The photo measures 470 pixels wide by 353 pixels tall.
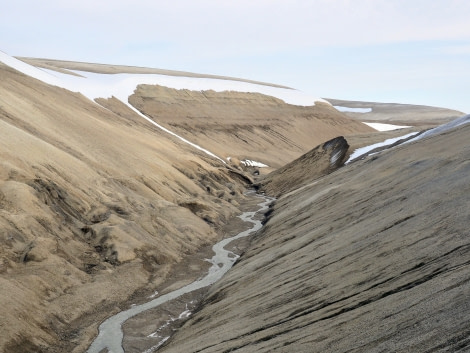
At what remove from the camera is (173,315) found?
84.2 feet

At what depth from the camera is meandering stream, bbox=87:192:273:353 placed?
22.5m

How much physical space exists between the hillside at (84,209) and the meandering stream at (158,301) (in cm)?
55

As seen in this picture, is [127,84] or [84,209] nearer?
[84,209]

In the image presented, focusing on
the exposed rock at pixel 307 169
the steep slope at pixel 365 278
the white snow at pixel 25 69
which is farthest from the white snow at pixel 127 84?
the steep slope at pixel 365 278

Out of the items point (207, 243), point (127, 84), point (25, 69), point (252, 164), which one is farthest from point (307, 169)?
point (127, 84)

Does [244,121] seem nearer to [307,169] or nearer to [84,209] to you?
[307,169]

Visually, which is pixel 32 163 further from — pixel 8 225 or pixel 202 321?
pixel 202 321

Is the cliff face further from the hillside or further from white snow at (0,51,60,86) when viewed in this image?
white snow at (0,51,60,86)

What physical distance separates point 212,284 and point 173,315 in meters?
4.26

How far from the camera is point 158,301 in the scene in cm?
2725

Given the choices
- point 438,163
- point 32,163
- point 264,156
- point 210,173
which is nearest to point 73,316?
point 32,163

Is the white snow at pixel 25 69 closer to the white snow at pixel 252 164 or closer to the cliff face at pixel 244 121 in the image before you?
the cliff face at pixel 244 121

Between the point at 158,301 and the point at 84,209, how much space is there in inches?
367

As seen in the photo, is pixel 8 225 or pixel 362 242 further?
pixel 8 225
